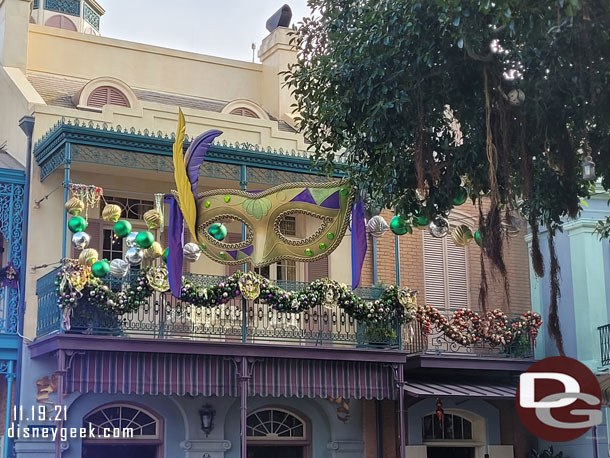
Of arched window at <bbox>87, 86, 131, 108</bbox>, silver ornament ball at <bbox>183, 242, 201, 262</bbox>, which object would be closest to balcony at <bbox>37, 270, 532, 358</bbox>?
silver ornament ball at <bbox>183, 242, 201, 262</bbox>

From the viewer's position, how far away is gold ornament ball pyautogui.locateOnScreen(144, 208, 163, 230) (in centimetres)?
1600

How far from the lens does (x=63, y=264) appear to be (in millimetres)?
15688

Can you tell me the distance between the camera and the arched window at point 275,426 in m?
18.1

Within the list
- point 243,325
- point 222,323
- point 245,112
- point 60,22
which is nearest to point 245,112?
point 245,112

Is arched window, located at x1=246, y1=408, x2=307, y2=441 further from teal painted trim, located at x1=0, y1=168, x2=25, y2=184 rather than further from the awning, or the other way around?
teal painted trim, located at x1=0, y1=168, x2=25, y2=184

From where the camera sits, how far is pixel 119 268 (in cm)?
1536

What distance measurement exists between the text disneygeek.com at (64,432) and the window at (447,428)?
5.64m

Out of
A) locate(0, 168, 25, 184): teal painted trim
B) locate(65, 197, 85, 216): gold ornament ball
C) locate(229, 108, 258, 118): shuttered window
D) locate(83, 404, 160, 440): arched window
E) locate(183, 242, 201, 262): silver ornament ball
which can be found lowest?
locate(83, 404, 160, 440): arched window

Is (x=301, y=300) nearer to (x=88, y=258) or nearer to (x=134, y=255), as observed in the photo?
(x=134, y=255)

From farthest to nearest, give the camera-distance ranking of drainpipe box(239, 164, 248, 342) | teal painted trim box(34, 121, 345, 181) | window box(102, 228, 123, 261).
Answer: window box(102, 228, 123, 261)
drainpipe box(239, 164, 248, 342)
teal painted trim box(34, 121, 345, 181)

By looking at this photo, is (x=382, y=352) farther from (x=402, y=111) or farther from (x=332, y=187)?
(x=402, y=111)

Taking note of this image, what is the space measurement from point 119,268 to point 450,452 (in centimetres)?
775

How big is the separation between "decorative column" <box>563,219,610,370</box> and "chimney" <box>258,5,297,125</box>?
5982mm

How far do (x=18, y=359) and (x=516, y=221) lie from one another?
26.2ft
